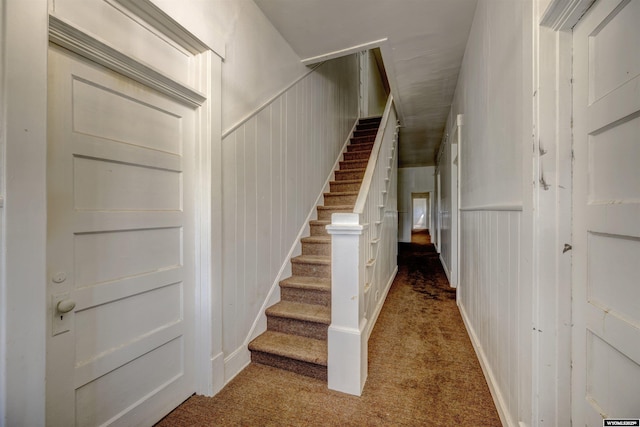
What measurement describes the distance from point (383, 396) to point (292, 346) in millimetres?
643

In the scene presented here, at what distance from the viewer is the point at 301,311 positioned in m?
1.93

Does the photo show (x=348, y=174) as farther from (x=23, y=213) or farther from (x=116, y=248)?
(x=23, y=213)

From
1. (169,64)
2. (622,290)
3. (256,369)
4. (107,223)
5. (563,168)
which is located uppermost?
(169,64)

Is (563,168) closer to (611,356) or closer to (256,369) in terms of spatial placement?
(611,356)

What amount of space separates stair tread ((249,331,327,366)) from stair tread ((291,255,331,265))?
0.63 m

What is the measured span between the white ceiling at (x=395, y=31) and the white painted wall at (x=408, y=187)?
16.3 ft

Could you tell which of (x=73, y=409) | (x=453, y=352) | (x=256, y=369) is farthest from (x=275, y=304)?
(x=453, y=352)

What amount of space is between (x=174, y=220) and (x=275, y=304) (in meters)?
1.11

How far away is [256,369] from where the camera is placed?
170cm

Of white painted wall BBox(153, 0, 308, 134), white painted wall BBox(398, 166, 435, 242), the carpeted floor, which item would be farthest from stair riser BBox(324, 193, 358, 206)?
white painted wall BBox(398, 166, 435, 242)

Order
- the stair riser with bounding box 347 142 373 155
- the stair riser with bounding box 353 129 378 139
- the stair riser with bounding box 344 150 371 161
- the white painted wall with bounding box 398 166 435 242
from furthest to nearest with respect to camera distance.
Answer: the white painted wall with bounding box 398 166 435 242
the stair riser with bounding box 353 129 378 139
the stair riser with bounding box 347 142 373 155
the stair riser with bounding box 344 150 371 161

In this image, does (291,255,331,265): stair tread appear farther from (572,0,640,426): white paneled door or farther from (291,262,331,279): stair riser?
(572,0,640,426): white paneled door

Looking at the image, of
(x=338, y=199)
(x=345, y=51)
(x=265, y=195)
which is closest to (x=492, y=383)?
(x=265, y=195)

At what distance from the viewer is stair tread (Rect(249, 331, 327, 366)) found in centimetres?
161
